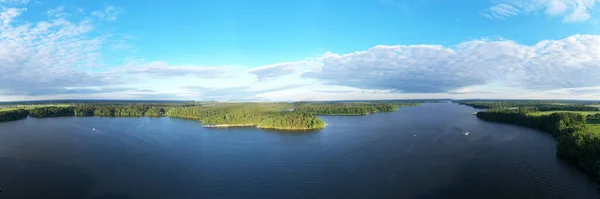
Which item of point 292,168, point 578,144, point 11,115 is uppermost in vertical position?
point 11,115

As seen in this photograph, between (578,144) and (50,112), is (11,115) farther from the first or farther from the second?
(578,144)

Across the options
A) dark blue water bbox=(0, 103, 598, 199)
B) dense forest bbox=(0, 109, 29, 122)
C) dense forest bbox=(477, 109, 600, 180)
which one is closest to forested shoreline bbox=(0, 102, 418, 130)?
dense forest bbox=(0, 109, 29, 122)

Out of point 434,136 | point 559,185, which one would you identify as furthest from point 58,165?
point 434,136

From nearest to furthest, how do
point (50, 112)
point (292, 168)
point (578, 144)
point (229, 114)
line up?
1. point (578, 144)
2. point (292, 168)
3. point (229, 114)
4. point (50, 112)

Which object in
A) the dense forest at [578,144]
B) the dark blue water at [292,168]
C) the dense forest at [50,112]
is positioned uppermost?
the dense forest at [50,112]

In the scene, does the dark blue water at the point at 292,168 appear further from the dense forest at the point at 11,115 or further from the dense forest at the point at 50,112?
the dense forest at the point at 50,112

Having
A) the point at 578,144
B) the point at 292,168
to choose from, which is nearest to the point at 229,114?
the point at 292,168

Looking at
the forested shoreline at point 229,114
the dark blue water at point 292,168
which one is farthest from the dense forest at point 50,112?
the dark blue water at point 292,168

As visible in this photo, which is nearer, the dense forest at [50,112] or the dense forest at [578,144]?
the dense forest at [578,144]

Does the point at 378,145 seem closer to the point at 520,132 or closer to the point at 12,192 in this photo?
the point at 520,132

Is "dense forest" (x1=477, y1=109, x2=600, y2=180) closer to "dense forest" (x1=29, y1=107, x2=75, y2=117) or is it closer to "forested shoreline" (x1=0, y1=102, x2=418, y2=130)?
"forested shoreline" (x1=0, y1=102, x2=418, y2=130)
